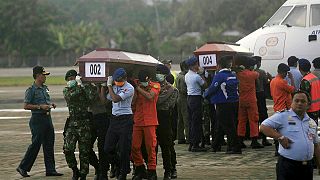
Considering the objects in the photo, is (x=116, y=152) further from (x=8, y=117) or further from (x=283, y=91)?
(x=8, y=117)

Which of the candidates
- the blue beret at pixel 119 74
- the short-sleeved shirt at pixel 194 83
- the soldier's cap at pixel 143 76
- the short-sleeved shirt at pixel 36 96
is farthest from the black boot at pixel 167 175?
the short-sleeved shirt at pixel 194 83

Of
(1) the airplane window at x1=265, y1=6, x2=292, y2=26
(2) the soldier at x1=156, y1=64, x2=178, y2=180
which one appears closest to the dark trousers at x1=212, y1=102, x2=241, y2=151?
(2) the soldier at x1=156, y1=64, x2=178, y2=180

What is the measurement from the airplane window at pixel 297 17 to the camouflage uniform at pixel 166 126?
21.5 ft

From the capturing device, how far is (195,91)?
1366 centimetres

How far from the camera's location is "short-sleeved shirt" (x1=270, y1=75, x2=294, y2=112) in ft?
41.3

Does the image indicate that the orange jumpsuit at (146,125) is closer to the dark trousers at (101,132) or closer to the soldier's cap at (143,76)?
the soldier's cap at (143,76)

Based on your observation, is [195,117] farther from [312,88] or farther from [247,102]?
[312,88]

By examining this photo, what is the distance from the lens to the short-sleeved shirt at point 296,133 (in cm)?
727

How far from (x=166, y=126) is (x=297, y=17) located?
7229 millimetres

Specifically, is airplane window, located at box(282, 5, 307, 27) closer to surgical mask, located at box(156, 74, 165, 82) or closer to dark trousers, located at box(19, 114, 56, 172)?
surgical mask, located at box(156, 74, 165, 82)

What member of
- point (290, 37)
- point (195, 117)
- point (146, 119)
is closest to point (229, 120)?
point (195, 117)

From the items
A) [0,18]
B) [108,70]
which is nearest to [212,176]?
[108,70]

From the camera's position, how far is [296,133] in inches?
288

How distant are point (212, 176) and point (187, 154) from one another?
2592 millimetres
